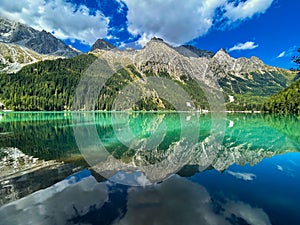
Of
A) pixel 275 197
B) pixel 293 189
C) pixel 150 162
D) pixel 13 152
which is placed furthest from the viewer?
pixel 13 152

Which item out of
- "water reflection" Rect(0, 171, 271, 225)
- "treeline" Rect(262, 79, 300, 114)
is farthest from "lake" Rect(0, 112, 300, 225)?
"treeline" Rect(262, 79, 300, 114)

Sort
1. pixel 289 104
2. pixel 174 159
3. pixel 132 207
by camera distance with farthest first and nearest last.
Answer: pixel 289 104, pixel 174 159, pixel 132 207

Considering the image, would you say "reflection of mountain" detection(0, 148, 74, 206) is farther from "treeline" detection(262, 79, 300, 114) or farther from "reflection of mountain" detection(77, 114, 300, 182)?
"treeline" detection(262, 79, 300, 114)

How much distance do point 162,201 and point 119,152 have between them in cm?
1105

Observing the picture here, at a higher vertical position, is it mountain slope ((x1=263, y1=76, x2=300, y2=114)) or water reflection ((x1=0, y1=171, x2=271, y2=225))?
mountain slope ((x1=263, y1=76, x2=300, y2=114))

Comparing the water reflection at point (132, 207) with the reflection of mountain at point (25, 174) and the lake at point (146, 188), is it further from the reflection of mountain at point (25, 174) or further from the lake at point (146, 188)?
the reflection of mountain at point (25, 174)

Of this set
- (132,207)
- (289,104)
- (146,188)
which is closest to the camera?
(132,207)

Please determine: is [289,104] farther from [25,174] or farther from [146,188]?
[25,174]

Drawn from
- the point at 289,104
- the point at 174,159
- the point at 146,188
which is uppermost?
the point at 289,104

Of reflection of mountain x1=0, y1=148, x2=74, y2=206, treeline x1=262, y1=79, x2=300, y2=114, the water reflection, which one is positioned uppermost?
treeline x1=262, y1=79, x2=300, y2=114

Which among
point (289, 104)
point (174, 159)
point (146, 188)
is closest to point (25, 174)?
point (146, 188)

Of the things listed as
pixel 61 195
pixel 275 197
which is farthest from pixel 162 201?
pixel 275 197

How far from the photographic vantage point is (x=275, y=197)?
10.5 metres

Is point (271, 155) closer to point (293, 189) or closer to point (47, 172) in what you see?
point (293, 189)
